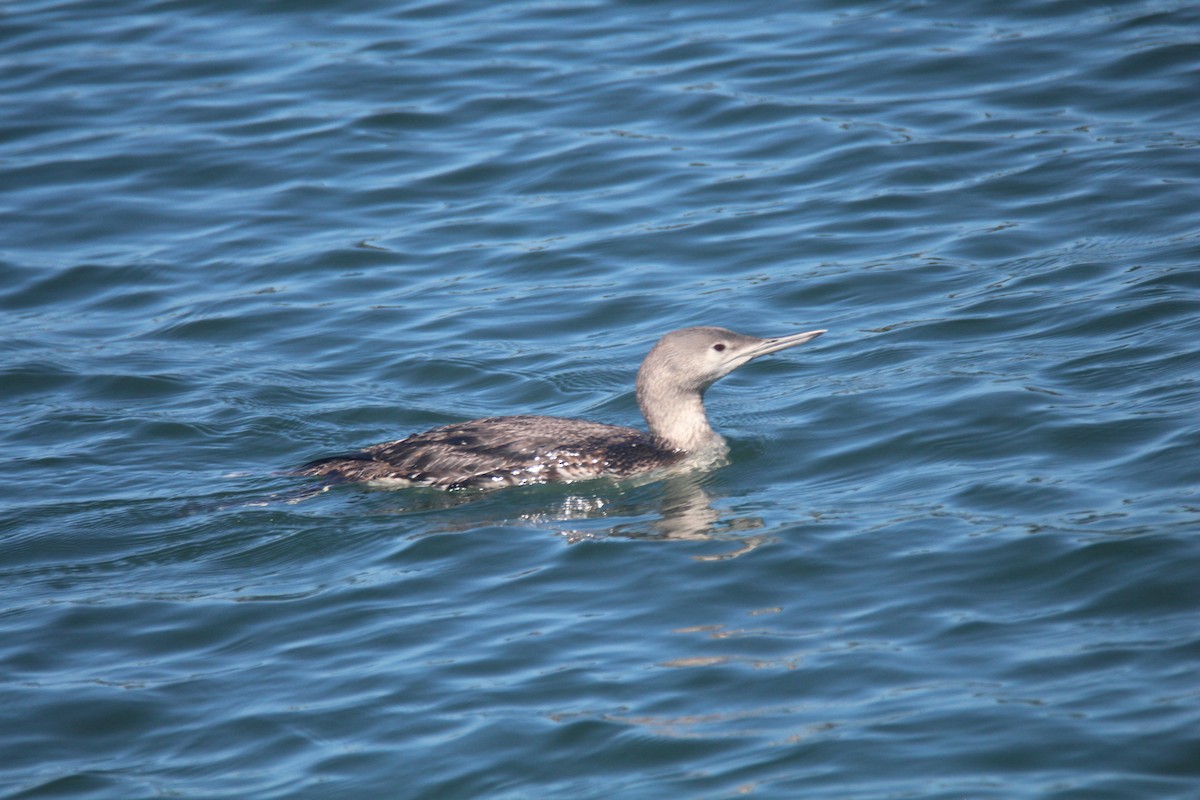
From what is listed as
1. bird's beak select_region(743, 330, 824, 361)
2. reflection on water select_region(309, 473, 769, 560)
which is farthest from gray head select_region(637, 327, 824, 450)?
reflection on water select_region(309, 473, 769, 560)

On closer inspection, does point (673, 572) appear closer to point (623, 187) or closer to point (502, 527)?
point (502, 527)

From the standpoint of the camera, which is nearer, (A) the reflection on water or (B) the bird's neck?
(A) the reflection on water

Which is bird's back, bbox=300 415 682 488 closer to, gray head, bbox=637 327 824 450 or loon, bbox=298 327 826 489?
loon, bbox=298 327 826 489

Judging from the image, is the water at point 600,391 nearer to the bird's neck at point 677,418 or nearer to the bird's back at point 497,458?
the bird's back at point 497,458

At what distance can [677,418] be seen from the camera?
29.4 ft

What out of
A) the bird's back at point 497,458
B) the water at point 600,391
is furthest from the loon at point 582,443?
the water at point 600,391

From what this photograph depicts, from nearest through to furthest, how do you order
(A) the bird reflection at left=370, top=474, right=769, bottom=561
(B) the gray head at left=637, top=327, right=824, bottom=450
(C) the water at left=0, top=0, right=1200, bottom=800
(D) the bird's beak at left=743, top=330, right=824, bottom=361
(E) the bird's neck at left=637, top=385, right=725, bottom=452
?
(C) the water at left=0, top=0, right=1200, bottom=800, (A) the bird reflection at left=370, top=474, right=769, bottom=561, (D) the bird's beak at left=743, top=330, right=824, bottom=361, (B) the gray head at left=637, top=327, right=824, bottom=450, (E) the bird's neck at left=637, top=385, right=725, bottom=452

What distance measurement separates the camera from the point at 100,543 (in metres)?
8.16

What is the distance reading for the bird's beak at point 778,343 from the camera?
854 cm

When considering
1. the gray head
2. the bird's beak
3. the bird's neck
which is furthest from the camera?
the bird's neck

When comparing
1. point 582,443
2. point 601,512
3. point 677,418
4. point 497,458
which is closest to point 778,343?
point 677,418

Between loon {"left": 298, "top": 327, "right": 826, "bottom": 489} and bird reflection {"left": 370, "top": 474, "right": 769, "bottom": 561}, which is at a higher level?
loon {"left": 298, "top": 327, "right": 826, "bottom": 489}

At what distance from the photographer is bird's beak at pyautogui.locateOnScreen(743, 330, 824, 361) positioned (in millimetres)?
8539

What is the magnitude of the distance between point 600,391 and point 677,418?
1.24 metres
